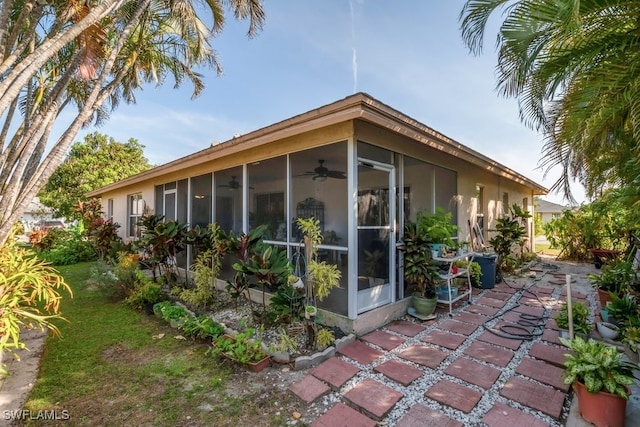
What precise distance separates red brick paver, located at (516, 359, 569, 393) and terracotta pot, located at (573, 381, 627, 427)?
53 cm

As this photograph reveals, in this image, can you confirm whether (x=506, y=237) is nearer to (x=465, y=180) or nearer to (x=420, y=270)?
(x=465, y=180)

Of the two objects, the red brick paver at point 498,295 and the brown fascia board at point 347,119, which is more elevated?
the brown fascia board at point 347,119

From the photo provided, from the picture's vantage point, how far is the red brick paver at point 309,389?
2805 mm

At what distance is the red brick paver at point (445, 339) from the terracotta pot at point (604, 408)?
1.47m

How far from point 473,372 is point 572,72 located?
12.8 feet

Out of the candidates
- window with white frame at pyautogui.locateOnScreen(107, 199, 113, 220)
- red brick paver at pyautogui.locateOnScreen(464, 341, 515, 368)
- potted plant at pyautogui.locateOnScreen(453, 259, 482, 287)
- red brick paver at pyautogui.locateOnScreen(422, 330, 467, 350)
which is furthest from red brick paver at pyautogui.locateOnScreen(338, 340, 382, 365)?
window with white frame at pyautogui.locateOnScreen(107, 199, 113, 220)

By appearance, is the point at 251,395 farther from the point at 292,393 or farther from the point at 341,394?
the point at 341,394

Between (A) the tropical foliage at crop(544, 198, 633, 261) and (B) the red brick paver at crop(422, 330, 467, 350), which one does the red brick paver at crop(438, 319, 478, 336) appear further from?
(A) the tropical foliage at crop(544, 198, 633, 261)

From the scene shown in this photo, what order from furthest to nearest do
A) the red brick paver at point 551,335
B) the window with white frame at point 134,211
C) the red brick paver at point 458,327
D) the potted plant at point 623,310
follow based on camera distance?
1. the window with white frame at point 134,211
2. the red brick paver at point 458,327
3. the red brick paver at point 551,335
4. the potted plant at point 623,310

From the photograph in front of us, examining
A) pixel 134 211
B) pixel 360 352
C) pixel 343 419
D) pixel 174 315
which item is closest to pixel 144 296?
pixel 174 315

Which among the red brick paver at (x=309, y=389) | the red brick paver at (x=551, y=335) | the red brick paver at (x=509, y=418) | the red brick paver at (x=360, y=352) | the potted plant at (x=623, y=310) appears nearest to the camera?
the red brick paver at (x=509, y=418)

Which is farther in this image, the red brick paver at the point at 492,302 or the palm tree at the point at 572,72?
the red brick paver at the point at 492,302

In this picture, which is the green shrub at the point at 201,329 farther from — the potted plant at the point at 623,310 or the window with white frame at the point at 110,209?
the window with white frame at the point at 110,209

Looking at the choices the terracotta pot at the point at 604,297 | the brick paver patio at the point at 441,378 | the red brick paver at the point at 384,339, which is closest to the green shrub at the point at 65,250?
the red brick paver at the point at 384,339
